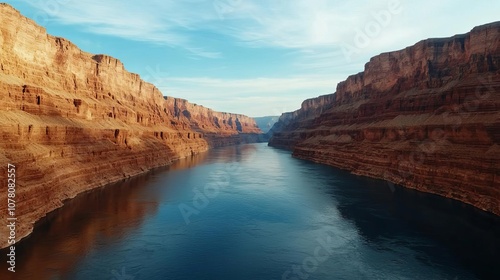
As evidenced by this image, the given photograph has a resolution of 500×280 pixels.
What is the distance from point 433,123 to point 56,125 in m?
82.8

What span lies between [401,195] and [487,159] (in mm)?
15865

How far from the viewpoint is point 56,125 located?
59.1m

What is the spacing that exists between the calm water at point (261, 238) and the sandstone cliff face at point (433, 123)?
6.14 metres

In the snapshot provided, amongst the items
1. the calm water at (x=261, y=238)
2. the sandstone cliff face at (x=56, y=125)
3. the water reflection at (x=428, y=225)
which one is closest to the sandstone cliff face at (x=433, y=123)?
the water reflection at (x=428, y=225)

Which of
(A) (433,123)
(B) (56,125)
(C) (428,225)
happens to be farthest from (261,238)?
(A) (433,123)

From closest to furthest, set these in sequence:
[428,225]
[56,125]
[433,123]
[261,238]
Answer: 1. [261,238]
2. [428,225]
3. [56,125]
4. [433,123]

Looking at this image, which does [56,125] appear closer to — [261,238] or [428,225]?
[261,238]

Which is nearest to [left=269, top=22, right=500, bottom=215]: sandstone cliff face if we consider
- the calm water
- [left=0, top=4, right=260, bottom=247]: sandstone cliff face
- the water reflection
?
the water reflection

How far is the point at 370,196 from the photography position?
61.5 meters

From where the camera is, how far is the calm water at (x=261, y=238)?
2947 cm

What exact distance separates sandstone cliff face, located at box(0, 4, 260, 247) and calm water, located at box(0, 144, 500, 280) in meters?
4.65

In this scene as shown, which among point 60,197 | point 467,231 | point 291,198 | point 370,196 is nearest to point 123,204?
point 60,197

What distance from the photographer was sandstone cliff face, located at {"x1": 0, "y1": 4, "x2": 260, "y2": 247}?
144ft

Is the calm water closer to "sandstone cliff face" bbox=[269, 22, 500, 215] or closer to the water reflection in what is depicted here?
the water reflection
